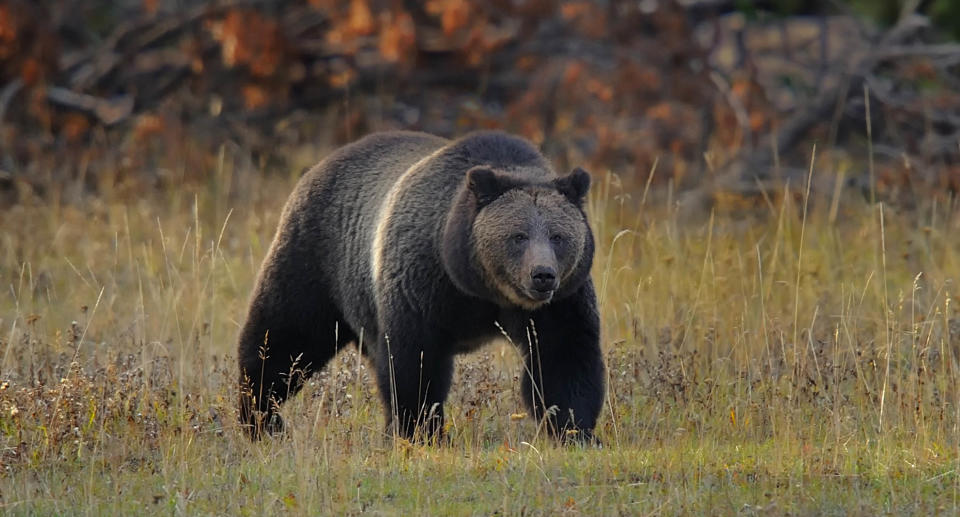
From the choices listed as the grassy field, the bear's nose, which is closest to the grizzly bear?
the bear's nose

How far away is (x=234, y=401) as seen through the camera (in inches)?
327

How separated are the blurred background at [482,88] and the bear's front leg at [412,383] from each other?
7193 millimetres

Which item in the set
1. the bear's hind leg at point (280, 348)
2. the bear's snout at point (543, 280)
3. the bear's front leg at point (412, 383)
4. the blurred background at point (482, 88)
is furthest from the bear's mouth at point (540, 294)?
the blurred background at point (482, 88)

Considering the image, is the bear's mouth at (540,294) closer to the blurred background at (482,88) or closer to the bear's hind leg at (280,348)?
the bear's hind leg at (280,348)

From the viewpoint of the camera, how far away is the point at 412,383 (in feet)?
24.0

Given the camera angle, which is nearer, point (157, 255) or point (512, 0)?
point (157, 255)

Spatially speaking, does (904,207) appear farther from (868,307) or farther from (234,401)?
(234,401)

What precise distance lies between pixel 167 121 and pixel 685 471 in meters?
10.4

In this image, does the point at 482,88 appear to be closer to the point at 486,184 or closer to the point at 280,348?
the point at 280,348

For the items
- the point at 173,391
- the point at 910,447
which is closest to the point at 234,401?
the point at 173,391

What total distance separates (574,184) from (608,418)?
150 cm

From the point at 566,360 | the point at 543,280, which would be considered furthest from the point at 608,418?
the point at 543,280

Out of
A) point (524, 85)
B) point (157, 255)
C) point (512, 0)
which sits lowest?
point (157, 255)

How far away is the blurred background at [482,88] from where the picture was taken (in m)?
14.6
